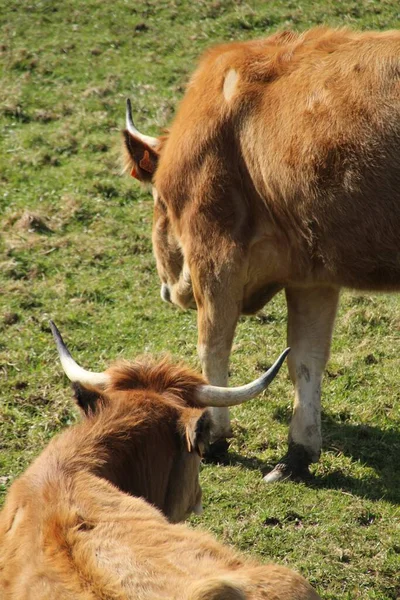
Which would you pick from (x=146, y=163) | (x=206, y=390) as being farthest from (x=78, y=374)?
(x=146, y=163)

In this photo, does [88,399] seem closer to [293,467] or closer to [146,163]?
[293,467]

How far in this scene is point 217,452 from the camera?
7.70m

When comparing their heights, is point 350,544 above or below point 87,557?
below

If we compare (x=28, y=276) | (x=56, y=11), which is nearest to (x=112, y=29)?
(x=56, y=11)

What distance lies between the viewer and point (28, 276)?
1021 cm

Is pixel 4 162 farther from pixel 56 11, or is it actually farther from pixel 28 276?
pixel 56 11

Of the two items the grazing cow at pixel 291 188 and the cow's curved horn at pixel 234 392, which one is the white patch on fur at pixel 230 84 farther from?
the cow's curved horn at pixel 234 392

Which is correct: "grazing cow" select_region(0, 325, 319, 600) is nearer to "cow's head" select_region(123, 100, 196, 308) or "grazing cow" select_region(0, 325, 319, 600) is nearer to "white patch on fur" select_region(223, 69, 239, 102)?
"white patch on fur" select_region(223, 69, 239, 102)

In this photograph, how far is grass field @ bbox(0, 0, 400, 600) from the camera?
689cm

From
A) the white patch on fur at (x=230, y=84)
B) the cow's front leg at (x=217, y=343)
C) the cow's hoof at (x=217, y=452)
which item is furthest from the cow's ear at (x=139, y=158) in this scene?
the cow's hoof at (x=217, y=452)

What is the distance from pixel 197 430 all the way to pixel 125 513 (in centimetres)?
64

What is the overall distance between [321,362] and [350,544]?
165 centimetres

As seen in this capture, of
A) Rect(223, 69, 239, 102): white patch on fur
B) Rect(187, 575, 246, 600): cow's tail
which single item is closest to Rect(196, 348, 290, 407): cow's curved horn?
Rect(187, 575, 246, 600): cow's tail

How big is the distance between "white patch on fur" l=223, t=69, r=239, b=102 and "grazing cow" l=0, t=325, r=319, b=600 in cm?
250
